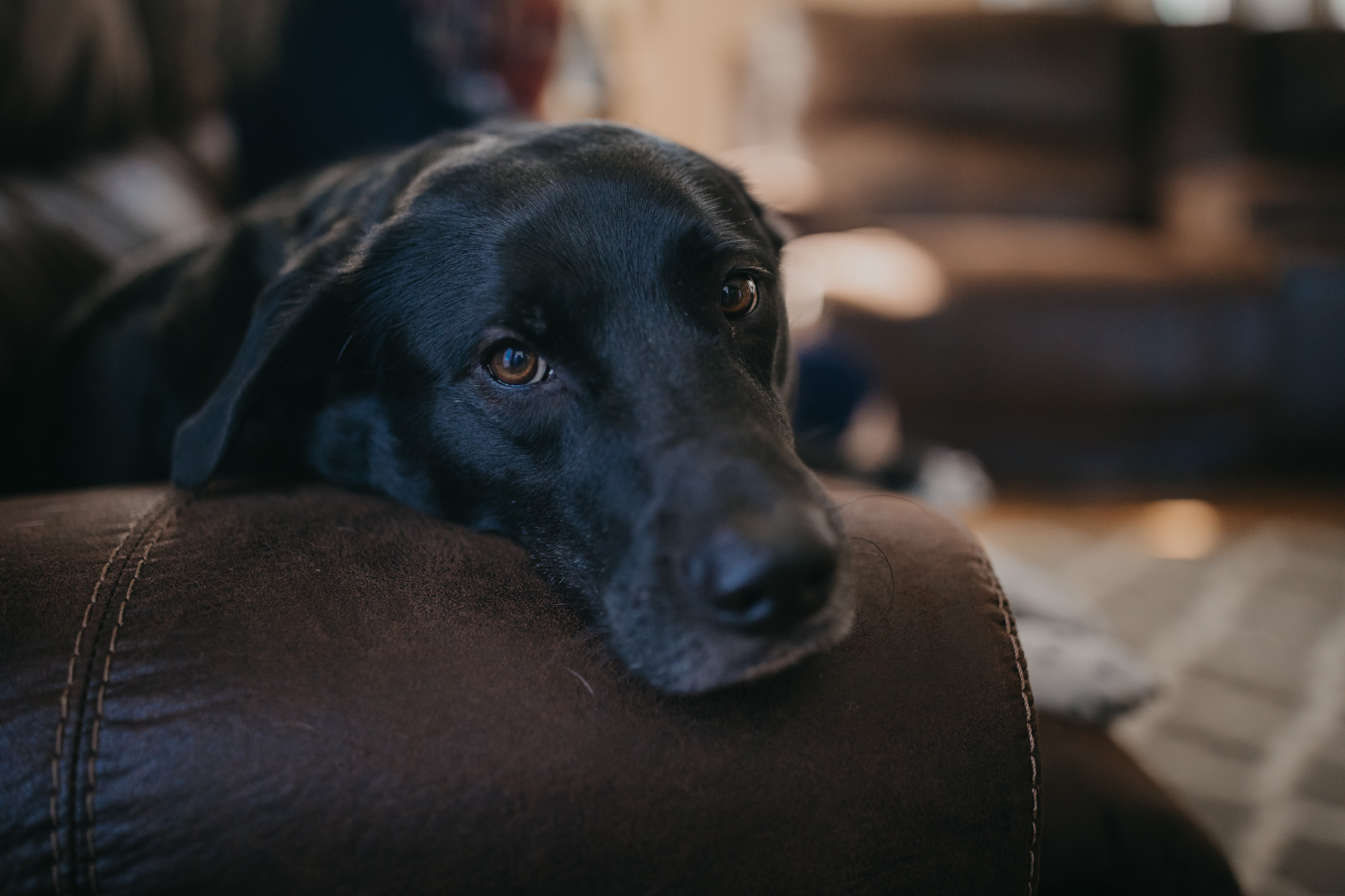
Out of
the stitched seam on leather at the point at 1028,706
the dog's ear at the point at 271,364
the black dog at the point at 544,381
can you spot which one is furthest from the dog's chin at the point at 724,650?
the dog's ear at the point at 271,364

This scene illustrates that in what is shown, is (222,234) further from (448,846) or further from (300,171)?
(300,171)

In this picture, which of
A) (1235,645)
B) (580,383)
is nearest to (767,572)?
(580,383)

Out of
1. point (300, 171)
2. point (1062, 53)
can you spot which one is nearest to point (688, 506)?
point (300, 171)

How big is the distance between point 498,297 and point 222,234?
2.52ft

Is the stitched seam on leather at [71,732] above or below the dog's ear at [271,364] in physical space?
below

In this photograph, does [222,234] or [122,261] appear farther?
[122,261]

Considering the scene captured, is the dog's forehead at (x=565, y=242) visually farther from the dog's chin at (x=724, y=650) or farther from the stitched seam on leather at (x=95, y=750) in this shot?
the stitched seam on leather at (x=95, y=750)

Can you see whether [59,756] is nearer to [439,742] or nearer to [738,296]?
[439,742]

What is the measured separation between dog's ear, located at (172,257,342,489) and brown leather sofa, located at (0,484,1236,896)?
0.63 feet

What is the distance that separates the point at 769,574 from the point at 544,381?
0.43m

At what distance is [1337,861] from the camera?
4.85 feet

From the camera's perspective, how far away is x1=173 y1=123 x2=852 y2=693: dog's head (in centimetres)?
78

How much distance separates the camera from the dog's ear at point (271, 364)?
37.2 inches

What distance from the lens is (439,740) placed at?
1.99 ft
